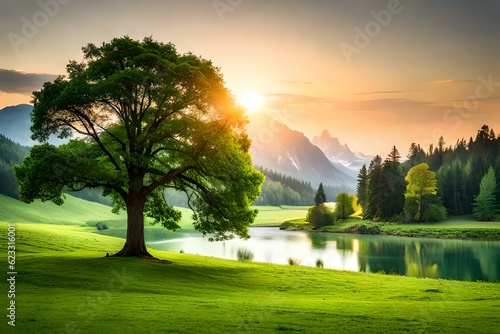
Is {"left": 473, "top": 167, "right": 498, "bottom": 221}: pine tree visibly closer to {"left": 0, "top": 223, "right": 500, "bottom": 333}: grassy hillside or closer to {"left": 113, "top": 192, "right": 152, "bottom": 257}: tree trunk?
{"left": 0, "top": 223, "right": 500, "bottom": 333}: grassy hillside

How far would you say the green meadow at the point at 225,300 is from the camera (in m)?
15.4

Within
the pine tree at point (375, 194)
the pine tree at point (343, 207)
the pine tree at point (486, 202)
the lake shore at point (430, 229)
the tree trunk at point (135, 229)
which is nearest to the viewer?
the tree trunk at point (135, 229)

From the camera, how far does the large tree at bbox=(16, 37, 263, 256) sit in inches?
1250

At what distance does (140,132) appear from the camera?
3488 centimetres

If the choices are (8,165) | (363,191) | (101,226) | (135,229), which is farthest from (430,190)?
(8,165)

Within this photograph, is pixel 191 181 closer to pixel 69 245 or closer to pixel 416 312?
pixel 69 245

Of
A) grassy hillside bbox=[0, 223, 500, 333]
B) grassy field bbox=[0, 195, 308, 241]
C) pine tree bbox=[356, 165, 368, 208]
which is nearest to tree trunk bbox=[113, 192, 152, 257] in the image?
grassy hillside bbox=[0, 223, 500, 333]

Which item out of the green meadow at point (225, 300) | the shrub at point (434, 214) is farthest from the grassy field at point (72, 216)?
the green meadow at point (225, 300)

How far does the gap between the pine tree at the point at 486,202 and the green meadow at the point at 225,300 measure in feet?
333

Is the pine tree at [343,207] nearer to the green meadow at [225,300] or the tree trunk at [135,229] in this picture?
the green meadow at [225,300]

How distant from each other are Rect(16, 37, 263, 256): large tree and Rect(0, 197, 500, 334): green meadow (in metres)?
5.30

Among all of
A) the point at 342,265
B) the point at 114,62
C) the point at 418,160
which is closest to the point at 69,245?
the point at 114,62

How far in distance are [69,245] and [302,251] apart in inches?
1437

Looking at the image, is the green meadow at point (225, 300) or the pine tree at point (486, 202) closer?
the green meadow at point (225, 300)
